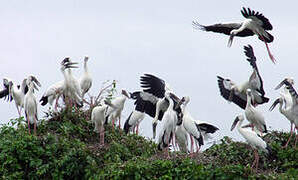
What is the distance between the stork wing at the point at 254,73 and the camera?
1302 centimetres

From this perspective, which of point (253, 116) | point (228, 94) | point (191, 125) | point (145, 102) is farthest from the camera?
point (145, 102)

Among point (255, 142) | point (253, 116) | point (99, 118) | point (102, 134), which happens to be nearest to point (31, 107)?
point (99, 118)

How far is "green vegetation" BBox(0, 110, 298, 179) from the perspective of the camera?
1093 centimetres

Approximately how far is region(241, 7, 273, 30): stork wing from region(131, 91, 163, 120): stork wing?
2.75 meters

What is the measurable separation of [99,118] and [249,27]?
3.82 m

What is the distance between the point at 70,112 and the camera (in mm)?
14078

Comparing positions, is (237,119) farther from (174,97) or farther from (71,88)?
(71,88)

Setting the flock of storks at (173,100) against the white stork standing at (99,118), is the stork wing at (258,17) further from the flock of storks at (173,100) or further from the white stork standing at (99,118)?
the white stork standing at (99,118)

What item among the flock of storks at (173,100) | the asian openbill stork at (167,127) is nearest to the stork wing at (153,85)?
the flock of storks at (173,100)

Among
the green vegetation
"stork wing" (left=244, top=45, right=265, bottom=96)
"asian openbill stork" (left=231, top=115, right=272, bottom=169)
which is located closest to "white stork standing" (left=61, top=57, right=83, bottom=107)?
the green vegetation

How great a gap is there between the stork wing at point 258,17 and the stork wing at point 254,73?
2.51 ft

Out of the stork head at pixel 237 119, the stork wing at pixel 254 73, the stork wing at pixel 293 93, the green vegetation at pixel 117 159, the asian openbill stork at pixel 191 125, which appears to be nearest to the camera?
the green vegetation at pixel 117 159

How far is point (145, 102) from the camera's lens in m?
14.4

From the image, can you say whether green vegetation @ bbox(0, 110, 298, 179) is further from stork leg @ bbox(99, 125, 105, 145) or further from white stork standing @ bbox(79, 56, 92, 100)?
white stork standing @ bbox(79, 56, 92, 100)
